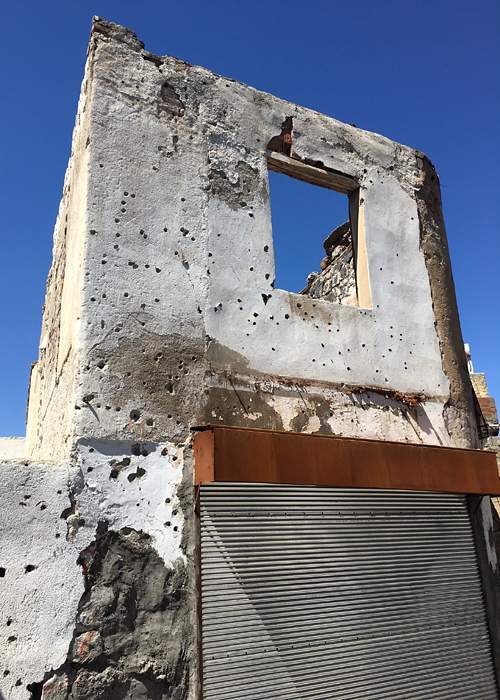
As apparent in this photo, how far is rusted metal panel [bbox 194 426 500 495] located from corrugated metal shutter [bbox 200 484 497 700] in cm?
26

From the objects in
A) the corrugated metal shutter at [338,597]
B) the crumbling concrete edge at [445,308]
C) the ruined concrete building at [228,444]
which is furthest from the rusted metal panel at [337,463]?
the crumbling concrete edge at [445,308]

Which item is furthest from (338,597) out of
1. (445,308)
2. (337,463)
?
(445,308)

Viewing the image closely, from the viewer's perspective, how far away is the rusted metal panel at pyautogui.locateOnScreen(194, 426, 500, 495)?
3840 millimetres

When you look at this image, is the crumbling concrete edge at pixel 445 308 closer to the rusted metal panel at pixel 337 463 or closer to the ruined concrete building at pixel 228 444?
the ruined concrete building at pixel 228 444

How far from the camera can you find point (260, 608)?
3846 millimetres

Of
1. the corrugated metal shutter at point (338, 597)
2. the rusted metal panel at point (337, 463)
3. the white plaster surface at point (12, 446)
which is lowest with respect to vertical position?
the corrugated metal shutter at point (338, 597)

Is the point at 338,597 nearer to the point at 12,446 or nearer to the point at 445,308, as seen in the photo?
the point at 445,308

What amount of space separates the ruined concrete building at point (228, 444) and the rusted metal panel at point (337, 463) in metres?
0.02

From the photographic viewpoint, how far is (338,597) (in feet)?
13.9

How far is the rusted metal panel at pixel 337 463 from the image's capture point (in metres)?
3.84

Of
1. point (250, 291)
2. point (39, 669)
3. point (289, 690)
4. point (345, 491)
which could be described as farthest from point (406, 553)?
point (39, 669)

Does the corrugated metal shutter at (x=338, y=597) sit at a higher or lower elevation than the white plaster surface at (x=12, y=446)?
lower

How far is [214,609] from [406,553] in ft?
6.31

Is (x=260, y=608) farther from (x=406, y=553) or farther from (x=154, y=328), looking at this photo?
(x=154, y=328)
